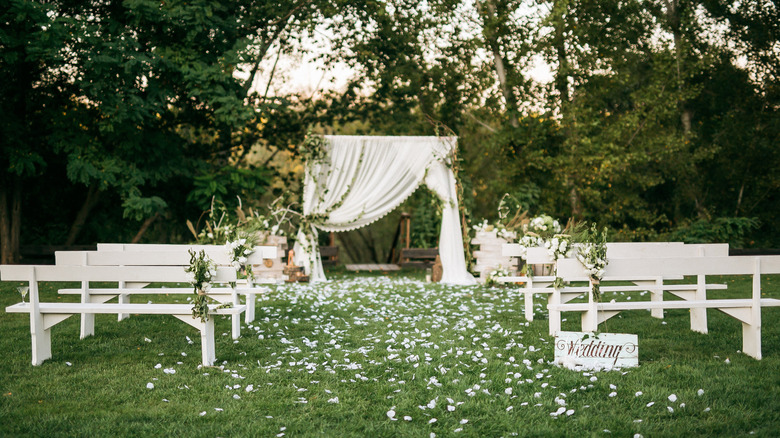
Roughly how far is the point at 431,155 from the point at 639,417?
27.3 ft

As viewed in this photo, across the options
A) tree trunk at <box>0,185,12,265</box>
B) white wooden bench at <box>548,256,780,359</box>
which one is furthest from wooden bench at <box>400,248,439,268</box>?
white wooden bench at <box>548,256,780,359</box>

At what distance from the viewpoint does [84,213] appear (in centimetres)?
1245

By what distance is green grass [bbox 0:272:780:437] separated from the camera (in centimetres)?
Result: 352

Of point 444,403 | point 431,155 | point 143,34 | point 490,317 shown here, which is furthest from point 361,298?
point 143,34

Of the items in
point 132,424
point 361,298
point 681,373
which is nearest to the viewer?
point 132,424

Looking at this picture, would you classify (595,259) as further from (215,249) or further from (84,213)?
(84,213)

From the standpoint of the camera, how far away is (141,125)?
11.9 meters

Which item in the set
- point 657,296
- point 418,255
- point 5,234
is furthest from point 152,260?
point 418,255

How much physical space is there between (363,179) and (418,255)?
3165 millimetres

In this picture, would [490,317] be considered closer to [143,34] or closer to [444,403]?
[444,403]

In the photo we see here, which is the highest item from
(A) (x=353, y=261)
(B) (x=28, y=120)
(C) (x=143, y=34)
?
(C) (x=143, y=34)

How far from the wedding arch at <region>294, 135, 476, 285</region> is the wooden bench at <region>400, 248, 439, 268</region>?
8.59 ft

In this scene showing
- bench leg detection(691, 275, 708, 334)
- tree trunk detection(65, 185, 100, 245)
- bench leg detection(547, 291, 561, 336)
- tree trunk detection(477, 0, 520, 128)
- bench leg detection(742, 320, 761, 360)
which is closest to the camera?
bench leg detection(742, 320, 761, 360)

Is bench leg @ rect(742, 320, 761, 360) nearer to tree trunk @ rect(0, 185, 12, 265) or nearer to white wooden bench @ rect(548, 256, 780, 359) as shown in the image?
white wooden bench @ rect(548, 256, 780, 359)
